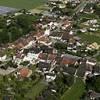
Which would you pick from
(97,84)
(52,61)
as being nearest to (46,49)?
(52,61)

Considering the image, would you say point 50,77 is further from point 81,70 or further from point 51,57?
point 51,57

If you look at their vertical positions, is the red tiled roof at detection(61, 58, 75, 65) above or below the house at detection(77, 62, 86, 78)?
above

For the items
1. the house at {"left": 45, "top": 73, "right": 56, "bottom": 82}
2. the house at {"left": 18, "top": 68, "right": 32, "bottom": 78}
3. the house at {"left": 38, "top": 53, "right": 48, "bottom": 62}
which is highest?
the house at {"left": 38, "top": 53, "right": 48, "bottom": 62}

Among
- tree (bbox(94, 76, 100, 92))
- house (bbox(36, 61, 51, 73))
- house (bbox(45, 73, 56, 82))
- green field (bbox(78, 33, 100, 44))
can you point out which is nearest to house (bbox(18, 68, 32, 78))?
house (bbox(36, 61, 51, 73))

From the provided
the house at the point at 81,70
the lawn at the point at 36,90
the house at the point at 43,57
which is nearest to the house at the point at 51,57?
the house at the point at 43,57

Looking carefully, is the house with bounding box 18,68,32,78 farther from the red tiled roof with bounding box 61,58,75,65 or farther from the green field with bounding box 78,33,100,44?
the green field with bounding box 78,33,100,44

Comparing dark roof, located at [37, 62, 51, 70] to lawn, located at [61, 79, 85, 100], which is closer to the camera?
lawn, located at [61, 79, 85, 100]

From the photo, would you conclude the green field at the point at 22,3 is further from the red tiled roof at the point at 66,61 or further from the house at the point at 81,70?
the house at the point at 81,70

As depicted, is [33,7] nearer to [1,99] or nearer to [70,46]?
[70,46]
